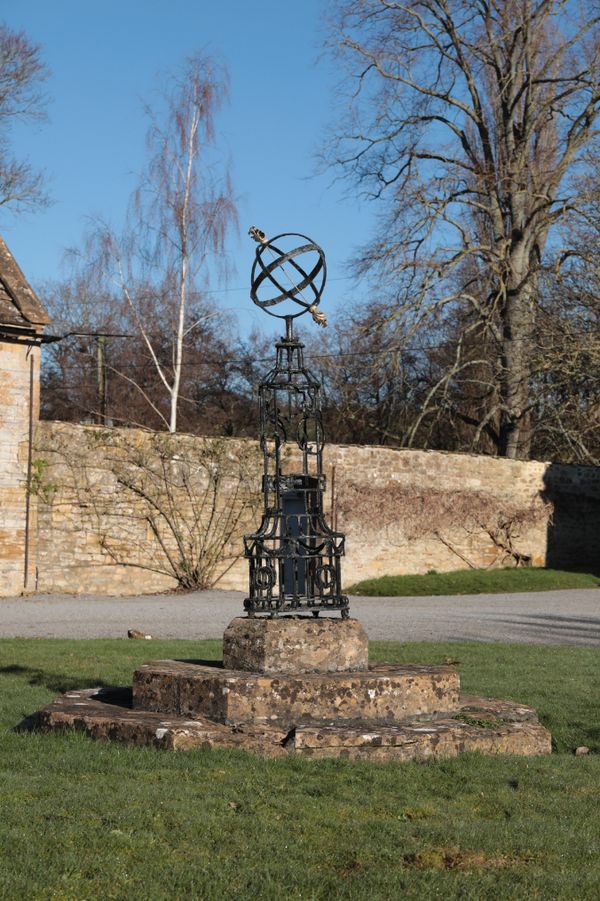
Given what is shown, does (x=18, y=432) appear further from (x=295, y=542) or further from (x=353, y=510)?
(x=295, y=542)

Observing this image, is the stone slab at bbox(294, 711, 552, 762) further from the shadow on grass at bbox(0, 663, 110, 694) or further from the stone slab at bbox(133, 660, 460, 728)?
the shadow on grass at bbox(0, 663, 110, 694)

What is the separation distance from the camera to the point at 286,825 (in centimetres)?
445

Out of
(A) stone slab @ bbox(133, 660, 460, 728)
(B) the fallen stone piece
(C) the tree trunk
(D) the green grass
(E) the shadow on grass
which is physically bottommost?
(D) the green grass

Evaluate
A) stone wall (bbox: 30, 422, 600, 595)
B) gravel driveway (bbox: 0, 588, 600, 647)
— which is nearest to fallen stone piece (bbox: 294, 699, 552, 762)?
gravel driveway (bbox: 0, 588, 600, 647)

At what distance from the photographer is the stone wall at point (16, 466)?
18719 millimetres

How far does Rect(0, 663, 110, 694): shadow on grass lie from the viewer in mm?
8438

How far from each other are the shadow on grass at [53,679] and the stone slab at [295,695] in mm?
2064

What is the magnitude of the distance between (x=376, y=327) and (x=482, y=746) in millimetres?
19404

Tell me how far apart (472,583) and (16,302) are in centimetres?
1051

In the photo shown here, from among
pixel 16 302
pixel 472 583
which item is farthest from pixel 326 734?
pixel 472 583

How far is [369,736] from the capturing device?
226 inches

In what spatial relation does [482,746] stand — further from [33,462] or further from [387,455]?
[387,455]

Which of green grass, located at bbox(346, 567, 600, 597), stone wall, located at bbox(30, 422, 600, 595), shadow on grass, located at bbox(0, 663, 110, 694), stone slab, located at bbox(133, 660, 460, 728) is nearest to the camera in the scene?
stone slab, located at bbox(133, 660, 460, 728)

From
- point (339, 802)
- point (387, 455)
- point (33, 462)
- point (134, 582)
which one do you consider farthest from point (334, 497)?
point (339, 802)
